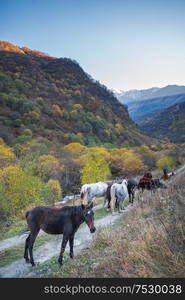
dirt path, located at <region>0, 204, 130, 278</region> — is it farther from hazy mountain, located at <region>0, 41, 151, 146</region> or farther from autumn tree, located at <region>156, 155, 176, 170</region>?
hazy mountain, located at <region>0, 41, 151, 146</region>

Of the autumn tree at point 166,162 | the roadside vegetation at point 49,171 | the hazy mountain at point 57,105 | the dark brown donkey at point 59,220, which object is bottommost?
the autumn tree at point 166,162

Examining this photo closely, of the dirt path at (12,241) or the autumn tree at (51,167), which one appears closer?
the dirt path at (12,241)

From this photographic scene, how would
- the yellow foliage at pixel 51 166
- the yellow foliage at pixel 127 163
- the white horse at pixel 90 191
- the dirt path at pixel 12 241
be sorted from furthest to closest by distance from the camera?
the yellow foliage at pixel 127 163, the yellow foliage at pixel 51 166, the white horse at pixel 90 191, the dirt path at pixel 12 241

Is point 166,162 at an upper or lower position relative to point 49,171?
lower

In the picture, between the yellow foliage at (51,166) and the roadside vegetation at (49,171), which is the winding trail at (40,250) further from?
the yellow foliage at (51,166)

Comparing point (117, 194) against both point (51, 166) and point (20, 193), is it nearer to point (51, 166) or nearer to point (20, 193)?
point (20, 193)

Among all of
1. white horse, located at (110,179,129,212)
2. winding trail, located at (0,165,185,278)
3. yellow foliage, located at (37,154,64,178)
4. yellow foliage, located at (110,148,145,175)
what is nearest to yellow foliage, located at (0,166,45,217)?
white horse, located at (110,179,129,212)

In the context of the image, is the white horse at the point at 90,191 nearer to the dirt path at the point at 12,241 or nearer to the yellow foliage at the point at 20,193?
the dirt path at the point at 12,241

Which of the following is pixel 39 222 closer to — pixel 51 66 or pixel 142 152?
pixel 142 152

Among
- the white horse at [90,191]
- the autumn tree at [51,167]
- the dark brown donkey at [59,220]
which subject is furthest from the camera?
the autumn tree at [51,167]

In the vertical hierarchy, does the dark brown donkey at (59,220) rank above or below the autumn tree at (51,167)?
above

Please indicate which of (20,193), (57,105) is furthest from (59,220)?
(57,105)

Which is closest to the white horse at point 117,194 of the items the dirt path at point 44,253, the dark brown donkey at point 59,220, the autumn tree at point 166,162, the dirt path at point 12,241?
the dirt path at point 44,253

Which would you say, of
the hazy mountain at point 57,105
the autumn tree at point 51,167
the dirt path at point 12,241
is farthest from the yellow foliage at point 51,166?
the dirt path at point 12,241
